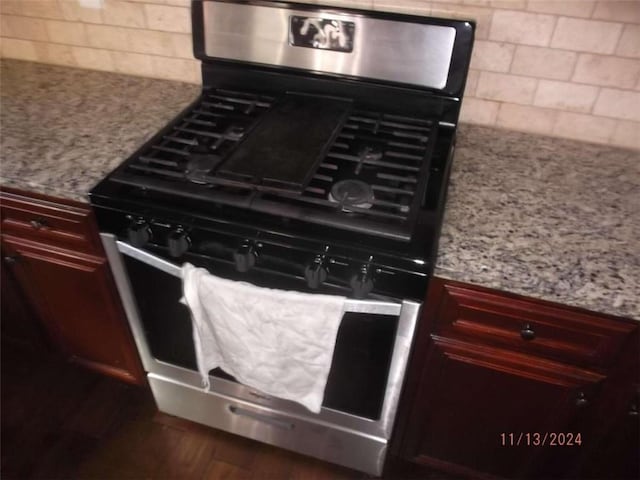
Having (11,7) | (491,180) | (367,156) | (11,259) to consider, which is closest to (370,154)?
(367,156)

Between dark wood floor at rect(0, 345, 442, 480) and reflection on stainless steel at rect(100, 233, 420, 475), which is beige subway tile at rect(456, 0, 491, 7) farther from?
dark wood floor at rect(0, 345, 442, 480)

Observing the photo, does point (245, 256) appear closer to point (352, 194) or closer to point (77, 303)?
point (352, 194)

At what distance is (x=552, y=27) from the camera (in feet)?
3.51

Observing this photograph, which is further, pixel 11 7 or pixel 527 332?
pixel 11 7

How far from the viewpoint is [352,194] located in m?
0.91

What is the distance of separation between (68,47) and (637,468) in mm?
1871

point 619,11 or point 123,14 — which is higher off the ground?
point 619,11

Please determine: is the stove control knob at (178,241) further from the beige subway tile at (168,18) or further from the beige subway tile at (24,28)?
the beige subway tile at (24,28)

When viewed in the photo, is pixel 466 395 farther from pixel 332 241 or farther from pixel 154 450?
pixel 154 450

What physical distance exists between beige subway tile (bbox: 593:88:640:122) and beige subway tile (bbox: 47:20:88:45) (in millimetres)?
1418

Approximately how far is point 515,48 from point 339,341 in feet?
2.59

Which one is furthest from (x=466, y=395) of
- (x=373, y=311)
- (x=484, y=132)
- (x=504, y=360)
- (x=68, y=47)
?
(x=68, y=47)

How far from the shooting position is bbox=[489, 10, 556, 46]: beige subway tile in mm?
1070
